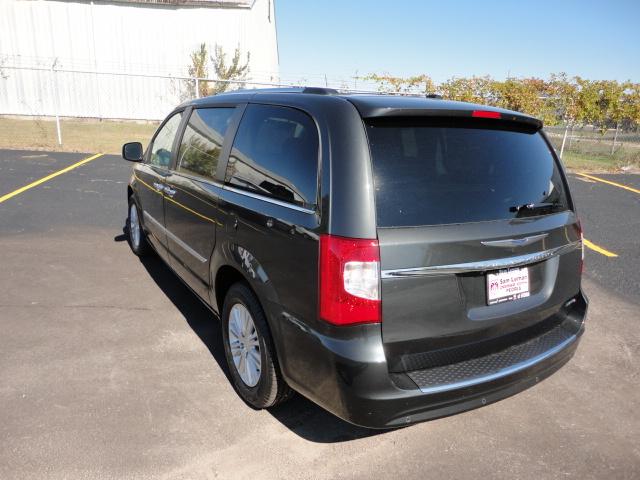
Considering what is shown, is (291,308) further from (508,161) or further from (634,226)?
(634,226)

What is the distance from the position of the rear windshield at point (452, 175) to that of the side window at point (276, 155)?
32cm

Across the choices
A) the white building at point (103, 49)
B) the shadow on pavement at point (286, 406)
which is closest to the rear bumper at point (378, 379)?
the shadow on pavement at point (286, 406)

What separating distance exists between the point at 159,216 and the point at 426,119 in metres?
2.67

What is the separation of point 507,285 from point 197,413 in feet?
5.89

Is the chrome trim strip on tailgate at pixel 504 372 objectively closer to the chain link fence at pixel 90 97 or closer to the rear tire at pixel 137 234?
the rear tire at pixel 137 234

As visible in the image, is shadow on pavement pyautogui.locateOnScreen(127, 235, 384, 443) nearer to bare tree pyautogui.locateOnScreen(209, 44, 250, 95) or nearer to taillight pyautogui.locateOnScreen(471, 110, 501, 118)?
taillight pyautogui.locateOnScreen(471, 110, 501, 118)

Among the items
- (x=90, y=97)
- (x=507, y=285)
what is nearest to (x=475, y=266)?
(x=507, y=285)

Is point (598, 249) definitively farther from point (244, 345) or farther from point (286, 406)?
point (244, 345)

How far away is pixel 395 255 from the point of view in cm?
192

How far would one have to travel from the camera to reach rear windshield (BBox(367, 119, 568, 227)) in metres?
2.00

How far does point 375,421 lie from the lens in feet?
6.52

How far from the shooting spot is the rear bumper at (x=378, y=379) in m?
1.94

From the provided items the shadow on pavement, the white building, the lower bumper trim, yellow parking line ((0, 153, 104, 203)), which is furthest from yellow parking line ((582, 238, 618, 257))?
the white building

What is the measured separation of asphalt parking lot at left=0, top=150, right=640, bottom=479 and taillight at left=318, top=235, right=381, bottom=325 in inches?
34.8
